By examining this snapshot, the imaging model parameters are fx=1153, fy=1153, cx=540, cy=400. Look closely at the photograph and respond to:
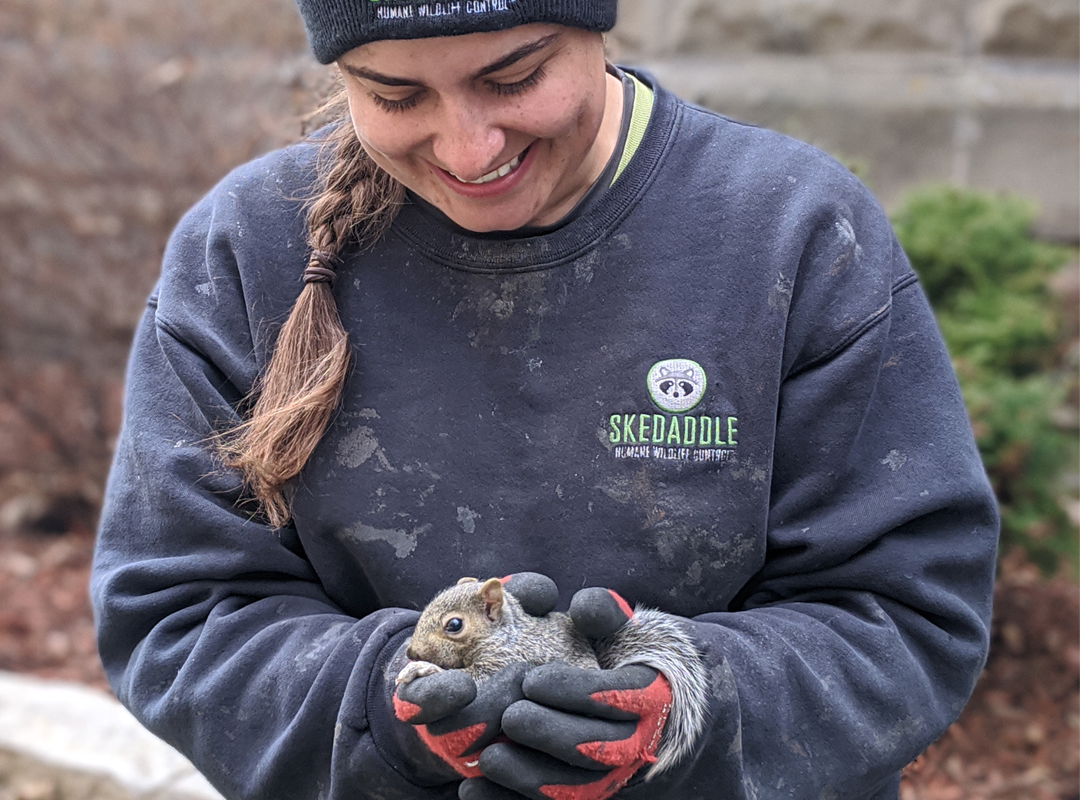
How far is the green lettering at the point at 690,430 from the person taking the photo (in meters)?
1.81

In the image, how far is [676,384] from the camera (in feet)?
5.97

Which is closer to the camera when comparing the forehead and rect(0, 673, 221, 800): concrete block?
the forehead

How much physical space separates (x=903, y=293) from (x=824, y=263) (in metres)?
0.15

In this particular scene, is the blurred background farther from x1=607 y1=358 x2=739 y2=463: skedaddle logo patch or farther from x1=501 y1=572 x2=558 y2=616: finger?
x1=501 y1=572 x2=558 y2=616: finger

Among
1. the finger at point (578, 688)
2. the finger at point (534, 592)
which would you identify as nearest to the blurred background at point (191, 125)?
the finger at point (534, 592)

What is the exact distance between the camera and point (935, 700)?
5.90 ft

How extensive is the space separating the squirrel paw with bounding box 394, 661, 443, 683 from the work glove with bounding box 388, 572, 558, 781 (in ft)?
0.04

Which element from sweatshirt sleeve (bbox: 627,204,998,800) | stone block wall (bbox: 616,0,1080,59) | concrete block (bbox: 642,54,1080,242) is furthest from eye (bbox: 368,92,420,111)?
concrete block (bbox: 642,54,1080,242)

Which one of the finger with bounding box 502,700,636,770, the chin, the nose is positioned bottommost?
the finger with bounding box 502,700,636,770

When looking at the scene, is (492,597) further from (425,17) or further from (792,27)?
(792,27)

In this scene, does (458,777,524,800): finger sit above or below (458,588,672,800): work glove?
below

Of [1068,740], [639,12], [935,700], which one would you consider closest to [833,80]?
[639,12]

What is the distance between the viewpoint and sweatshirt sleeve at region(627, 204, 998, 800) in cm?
171

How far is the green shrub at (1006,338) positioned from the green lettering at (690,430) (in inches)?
86.1
